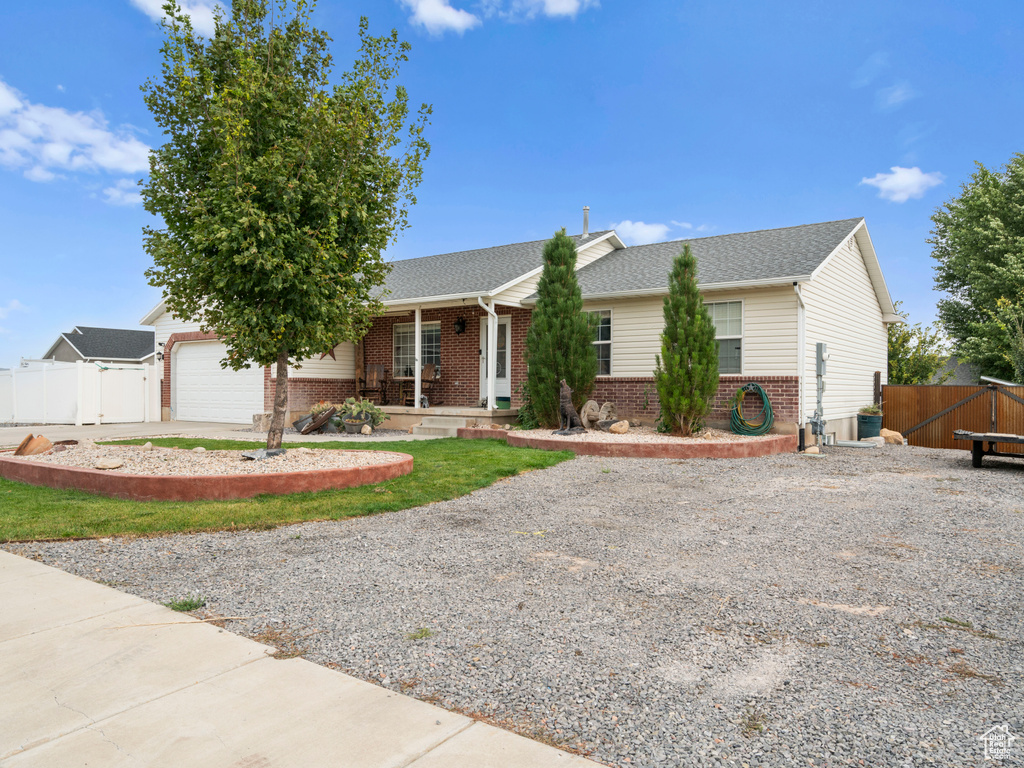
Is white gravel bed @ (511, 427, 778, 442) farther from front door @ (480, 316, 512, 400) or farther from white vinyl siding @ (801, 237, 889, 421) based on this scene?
front door @ (480, 316, 512, 400)

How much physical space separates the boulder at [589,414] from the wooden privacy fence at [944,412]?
28.0ft

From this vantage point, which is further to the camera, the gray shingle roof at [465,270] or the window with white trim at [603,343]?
the gray shingle roof at [465,270]

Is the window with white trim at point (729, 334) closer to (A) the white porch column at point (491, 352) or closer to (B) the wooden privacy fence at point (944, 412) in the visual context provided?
(A) the white porch column at point (491, 352)

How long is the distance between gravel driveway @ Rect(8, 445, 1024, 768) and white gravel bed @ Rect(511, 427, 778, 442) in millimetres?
4015

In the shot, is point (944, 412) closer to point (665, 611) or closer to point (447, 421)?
point (447, 421)

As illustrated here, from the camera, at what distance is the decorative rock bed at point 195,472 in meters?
6.65

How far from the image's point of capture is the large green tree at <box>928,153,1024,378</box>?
2034cm

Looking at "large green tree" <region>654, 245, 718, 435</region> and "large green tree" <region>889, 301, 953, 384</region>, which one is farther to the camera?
"large green tree" <region>889, 301, 953, 384</region>

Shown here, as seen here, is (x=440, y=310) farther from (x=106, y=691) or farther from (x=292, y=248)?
(x=106, y=691)

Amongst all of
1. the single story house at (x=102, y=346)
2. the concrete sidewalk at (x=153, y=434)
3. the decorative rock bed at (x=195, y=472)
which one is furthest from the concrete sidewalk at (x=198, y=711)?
the single story house at (x=102, y=346)

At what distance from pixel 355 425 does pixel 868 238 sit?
39.5ft

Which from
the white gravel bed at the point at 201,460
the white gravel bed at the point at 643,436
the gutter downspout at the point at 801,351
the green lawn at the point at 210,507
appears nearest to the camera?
the green lawn at the point at 210,507

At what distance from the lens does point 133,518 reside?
5730 mm

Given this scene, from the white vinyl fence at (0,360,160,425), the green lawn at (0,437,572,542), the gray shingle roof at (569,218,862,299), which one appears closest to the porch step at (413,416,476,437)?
the gray shingle roof at (569,218,862,299)
